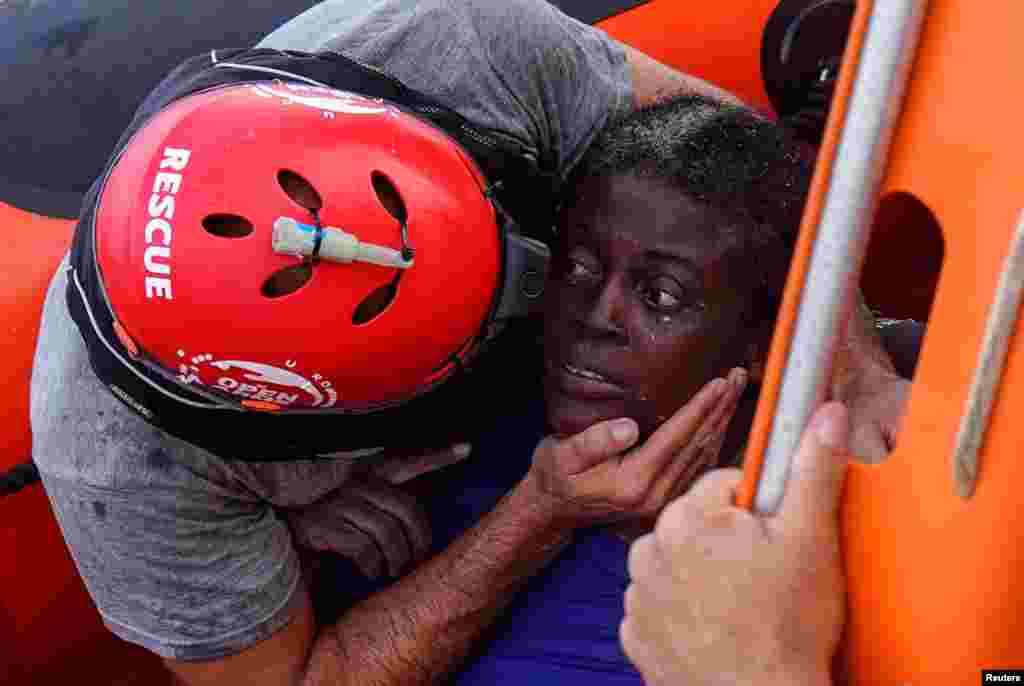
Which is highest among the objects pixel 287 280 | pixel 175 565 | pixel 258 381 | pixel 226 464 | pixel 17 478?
pixel 287 280

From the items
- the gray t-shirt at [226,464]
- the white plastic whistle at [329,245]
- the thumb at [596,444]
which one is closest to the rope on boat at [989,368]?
the white plastic whistle at [329,245]

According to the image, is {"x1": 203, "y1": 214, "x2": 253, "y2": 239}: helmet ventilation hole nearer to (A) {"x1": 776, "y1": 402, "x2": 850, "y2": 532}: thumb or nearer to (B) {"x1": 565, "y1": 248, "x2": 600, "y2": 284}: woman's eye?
(B) {"x1": 565, "y1": 248, "x2": 600, "y2": 284}: woman's eye

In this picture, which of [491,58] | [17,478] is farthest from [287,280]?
[17,478]

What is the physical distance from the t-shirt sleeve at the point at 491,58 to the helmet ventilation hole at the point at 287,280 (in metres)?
0.49

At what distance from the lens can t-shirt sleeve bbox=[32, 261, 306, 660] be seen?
4.97 feet

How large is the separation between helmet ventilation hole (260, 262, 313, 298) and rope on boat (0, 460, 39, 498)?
86 cm

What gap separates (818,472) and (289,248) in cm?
67

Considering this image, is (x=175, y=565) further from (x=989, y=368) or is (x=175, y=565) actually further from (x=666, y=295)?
(x=989, y=368)

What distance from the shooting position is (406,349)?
4.48ft

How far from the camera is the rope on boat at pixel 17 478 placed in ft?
6.17

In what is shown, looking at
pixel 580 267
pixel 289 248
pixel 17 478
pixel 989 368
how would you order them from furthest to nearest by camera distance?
pixel 17 478, pixel 580 267, pixel 289 248, pixel 989 368

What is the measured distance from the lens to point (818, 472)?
0.80 metres

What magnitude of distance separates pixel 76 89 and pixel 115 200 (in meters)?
0.94

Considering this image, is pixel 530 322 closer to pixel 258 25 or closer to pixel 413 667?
pixel 413 667
